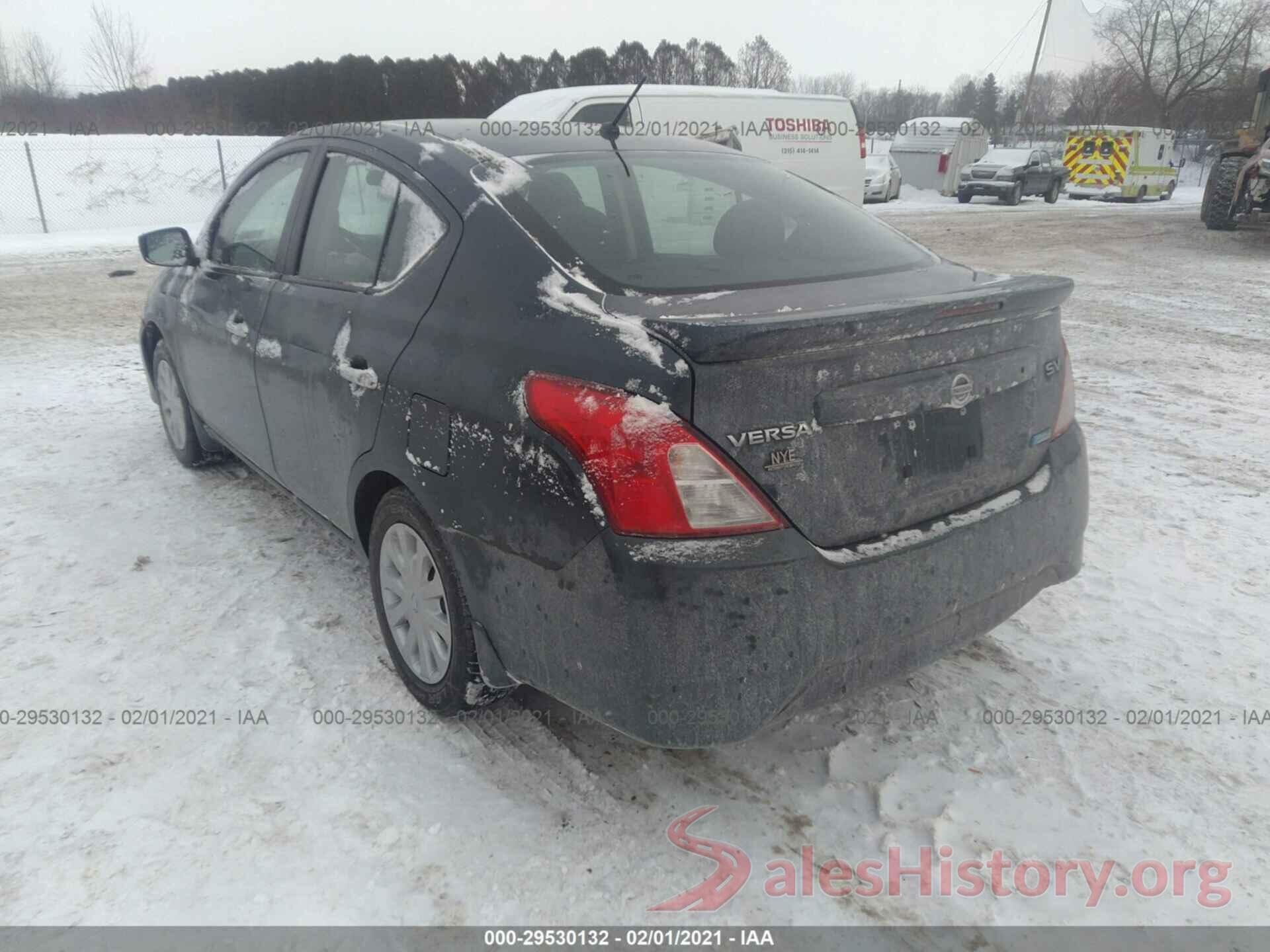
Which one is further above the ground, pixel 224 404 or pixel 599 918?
pixel 224 404

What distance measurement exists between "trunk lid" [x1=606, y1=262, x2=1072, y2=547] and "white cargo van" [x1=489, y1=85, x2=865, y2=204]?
800 centimetres

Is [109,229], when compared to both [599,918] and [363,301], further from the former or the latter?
[599,918]

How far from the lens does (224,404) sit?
12.0 ft

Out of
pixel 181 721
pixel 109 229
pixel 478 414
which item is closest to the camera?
pixel 478 414

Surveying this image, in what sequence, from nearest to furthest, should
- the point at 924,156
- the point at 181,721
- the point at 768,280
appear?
the point at 768,280, the point at 181,721, the point at 924,156

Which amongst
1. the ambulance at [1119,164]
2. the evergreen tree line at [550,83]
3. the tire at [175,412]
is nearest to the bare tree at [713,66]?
the evergreen tree line at [550,83]

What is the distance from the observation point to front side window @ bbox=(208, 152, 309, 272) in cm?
322

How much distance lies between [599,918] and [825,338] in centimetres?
135

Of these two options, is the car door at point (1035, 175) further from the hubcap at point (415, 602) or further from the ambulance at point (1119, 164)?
the hubcap at point (415, 602)

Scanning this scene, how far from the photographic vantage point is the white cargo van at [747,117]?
10734mm

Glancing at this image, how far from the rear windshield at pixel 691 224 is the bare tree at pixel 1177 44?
56.3 meters

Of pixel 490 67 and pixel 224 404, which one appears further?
pixel 490 67

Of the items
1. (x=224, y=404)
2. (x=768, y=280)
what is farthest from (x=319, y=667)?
(x=768, y=280)

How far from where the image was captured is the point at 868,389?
1970 millimetres
